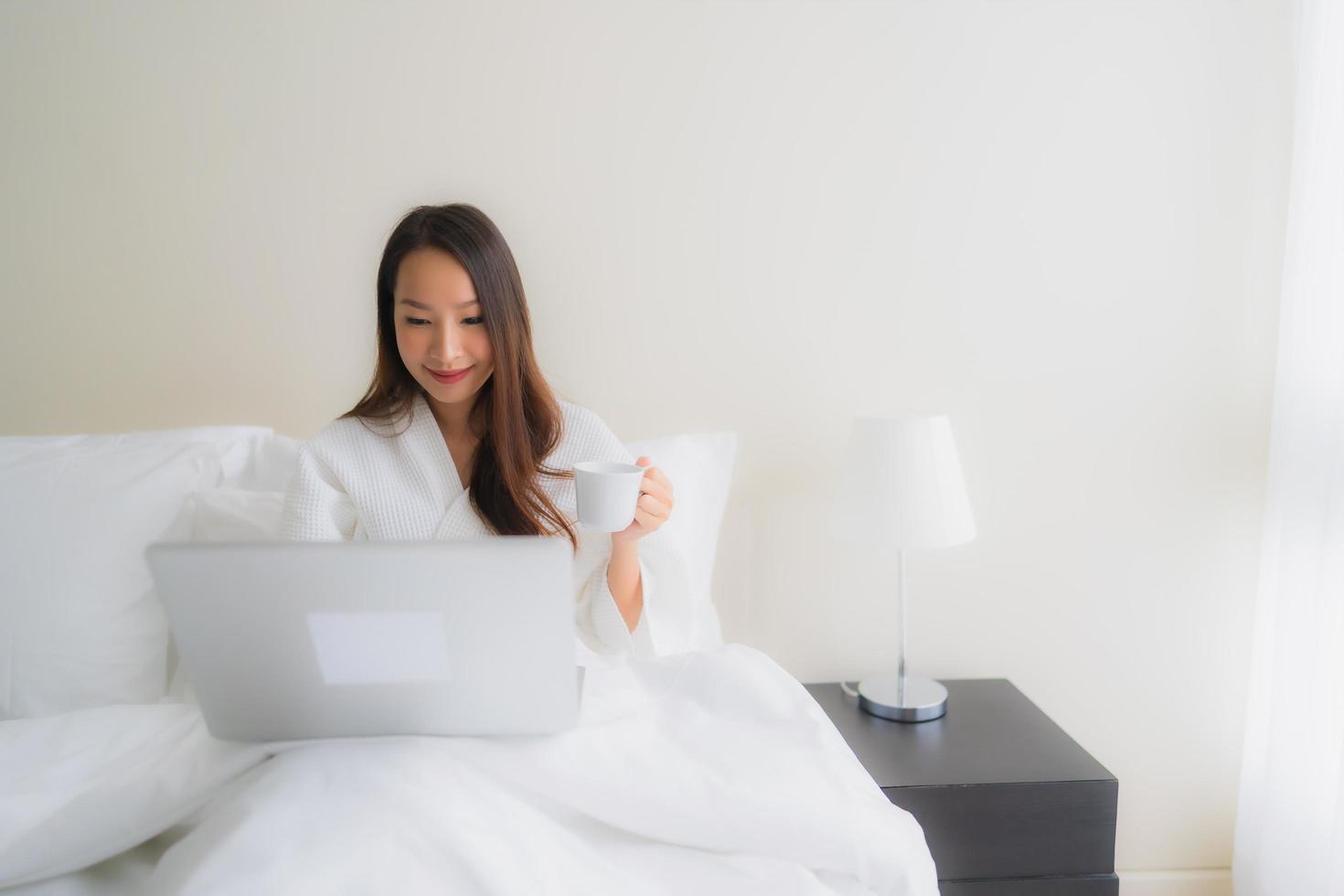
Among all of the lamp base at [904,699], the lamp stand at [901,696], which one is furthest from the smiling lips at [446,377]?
the lamp base at [904,699]

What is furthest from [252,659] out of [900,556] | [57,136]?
[57,136]

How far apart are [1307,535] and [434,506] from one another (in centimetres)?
155

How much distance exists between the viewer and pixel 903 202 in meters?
1.69

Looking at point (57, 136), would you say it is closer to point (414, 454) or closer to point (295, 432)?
point (295, 432)

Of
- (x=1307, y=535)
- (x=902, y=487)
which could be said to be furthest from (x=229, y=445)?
(x=1307, y=535)

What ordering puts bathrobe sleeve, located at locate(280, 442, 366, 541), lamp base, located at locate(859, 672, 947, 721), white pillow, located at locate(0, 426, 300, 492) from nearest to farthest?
bathrobe sleeve, located at locate(280, 442, 366, 541) < white pillow, located at locate(0, 426, 300, 492) < lamp base, located at locate(859, 672, 947, 721)

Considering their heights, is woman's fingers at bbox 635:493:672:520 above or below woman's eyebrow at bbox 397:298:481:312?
below

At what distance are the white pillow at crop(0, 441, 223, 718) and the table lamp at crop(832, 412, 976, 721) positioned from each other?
1.11 m

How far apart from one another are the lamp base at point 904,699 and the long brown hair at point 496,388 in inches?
25.3

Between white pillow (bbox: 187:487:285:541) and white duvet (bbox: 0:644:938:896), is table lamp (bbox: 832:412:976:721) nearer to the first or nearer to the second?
white duvet (bbox: 0:644:938:896)

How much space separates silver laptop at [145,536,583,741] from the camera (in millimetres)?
802

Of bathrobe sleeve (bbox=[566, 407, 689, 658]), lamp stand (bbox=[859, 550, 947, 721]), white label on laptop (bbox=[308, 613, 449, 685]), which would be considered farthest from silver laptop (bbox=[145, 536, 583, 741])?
lamp stand (bbox=[859, 550, 947, 721])

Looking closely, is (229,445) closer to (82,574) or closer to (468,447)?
(82,574)

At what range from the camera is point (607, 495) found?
0.99m
